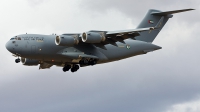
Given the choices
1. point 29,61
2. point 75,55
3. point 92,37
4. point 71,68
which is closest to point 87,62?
point 75,55

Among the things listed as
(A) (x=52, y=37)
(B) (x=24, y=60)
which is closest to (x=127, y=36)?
(A) (x=52, y=37)

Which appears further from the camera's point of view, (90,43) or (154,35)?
(154,35)

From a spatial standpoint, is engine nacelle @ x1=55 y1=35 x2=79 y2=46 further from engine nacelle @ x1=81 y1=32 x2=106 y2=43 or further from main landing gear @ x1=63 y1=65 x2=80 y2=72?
main landing gear @ x1=63 y1=65 x2=80 y2=72

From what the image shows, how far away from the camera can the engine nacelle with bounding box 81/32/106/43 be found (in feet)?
128

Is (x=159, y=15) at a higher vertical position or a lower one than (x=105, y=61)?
higher

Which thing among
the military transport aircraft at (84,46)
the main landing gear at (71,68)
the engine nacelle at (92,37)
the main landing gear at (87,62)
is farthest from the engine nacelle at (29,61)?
the engine nacelle at (92,37)

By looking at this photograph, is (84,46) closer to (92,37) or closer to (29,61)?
(92,37)

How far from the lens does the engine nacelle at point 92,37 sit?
3900cm

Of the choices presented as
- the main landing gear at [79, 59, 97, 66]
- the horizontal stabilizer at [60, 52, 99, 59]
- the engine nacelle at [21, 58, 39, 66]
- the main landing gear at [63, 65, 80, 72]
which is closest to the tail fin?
the main landing gear at [79, 59, 97, 66]

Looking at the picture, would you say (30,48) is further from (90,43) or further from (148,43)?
(148,43)

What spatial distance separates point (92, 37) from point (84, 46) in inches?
73.5

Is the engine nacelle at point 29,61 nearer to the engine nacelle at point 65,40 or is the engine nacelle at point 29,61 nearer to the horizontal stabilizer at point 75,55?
the horizontal stabilizer at point 75,55

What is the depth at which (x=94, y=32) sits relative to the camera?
39.6 m

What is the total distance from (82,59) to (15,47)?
14.3 feet
